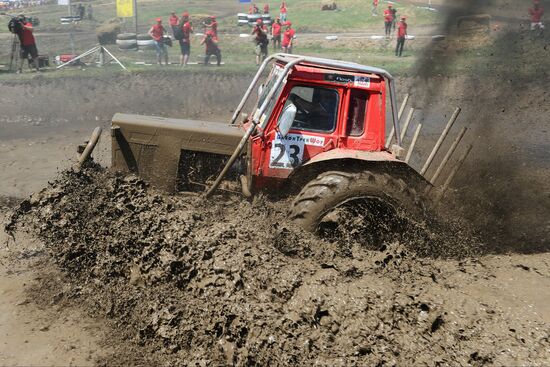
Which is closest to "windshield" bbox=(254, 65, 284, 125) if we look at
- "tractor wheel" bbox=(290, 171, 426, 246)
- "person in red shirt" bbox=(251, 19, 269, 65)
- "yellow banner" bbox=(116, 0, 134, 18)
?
"tractor wheel" bbox=(290, 171, 426, 246)

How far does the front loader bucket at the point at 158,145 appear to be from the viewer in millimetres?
6387

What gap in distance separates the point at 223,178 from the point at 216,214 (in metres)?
0.40

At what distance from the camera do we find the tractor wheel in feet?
19.5

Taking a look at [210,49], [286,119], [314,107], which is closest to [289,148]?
[286,119]

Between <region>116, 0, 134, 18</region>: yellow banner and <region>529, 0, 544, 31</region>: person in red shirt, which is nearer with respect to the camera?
<region>529, 0, 544, 31</region>: person in red shirt

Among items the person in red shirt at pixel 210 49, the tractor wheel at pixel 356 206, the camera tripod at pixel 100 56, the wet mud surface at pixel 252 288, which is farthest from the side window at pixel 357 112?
the person in red shirt at pixel 210 49

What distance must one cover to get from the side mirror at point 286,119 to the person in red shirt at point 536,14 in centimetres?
603

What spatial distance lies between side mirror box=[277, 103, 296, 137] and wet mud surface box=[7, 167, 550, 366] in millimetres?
783

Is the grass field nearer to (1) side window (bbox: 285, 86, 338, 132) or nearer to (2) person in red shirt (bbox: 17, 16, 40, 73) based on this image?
(2) person in red shirt (bbox: 17, 16, 40, 73)

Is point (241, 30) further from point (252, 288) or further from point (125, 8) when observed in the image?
point (252, 288)

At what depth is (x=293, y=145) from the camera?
632 cm

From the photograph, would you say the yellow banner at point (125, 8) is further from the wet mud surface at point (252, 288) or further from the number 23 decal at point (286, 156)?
the number 23 decal at point (286, 156)

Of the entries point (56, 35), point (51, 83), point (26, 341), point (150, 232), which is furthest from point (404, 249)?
point (56, 35)

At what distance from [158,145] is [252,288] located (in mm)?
2134
